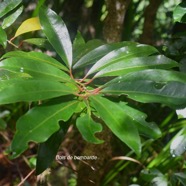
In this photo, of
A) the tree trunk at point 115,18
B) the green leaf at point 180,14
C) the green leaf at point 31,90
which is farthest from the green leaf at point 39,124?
the tree trunk at point 115,18

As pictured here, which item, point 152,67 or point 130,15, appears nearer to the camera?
point 152,67

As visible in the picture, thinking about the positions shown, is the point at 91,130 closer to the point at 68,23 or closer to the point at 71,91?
the point at 71,91

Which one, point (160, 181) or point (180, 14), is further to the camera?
point (160, 181)

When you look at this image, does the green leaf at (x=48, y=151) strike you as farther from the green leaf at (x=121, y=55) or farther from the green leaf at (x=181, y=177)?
the green leaf at (x=181, y=177)

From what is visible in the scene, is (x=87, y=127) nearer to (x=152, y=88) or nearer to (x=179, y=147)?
(x=152, y=88)

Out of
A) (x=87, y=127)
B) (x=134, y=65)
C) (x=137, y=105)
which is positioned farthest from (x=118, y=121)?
(x=137, y=105)

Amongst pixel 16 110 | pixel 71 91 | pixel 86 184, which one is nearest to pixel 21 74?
pixel 71 91
